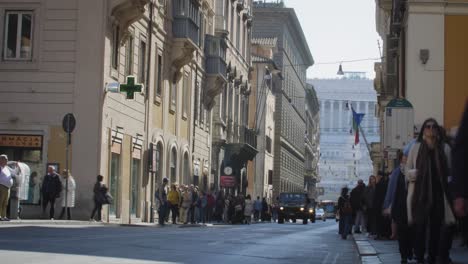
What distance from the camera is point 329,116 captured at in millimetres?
185750

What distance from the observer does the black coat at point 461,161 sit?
7.07 meters

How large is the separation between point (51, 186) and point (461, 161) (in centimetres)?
2457

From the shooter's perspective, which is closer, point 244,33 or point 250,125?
point 244,33

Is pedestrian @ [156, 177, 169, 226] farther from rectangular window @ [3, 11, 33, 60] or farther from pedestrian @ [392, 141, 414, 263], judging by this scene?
pedestrian @ [392, 141, 414, 263]

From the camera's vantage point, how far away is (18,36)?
1330 inches

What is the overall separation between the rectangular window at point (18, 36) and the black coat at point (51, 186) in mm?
5130

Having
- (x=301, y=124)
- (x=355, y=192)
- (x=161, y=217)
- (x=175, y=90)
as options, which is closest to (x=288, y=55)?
(x=301, y=124)

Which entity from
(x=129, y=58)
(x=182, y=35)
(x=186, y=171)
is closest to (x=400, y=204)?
(x=129, y=58)

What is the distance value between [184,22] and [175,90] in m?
3.38

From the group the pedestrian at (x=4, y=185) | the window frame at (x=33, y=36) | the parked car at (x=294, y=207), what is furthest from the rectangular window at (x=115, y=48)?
the parked car at (x=294, y=207)

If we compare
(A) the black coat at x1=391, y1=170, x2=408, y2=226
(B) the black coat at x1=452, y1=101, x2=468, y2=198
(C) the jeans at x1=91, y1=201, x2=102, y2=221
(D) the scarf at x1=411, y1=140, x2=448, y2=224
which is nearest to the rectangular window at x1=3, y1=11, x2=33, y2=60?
(C) the jeans at x1=91, y1=201, x2=102, y2=221

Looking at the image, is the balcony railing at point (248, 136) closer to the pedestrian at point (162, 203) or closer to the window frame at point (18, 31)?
the pedestrian at point (162, 203)

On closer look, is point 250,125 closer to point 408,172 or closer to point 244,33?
point 244,33

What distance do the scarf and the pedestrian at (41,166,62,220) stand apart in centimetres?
2033
